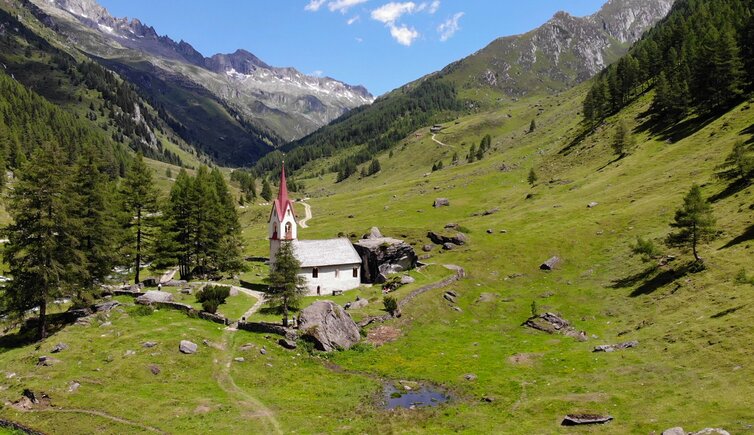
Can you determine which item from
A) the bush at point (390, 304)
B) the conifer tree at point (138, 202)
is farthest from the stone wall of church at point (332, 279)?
the conifer tree at point (138, 202)

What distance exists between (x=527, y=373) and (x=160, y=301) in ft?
128

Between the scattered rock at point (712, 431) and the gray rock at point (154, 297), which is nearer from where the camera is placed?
the scattered rock at point (712, 431)

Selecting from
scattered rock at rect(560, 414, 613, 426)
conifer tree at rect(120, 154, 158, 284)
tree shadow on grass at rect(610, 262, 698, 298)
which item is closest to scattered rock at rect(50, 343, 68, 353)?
conifer tree at rect(120, 154, 158, 284)

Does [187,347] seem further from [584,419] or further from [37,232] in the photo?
[584,419]

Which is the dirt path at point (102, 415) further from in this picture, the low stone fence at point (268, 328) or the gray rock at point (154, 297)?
the gray rock at point (154, 297)

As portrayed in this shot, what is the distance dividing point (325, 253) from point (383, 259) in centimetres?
997

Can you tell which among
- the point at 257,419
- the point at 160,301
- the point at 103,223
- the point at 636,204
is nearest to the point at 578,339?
the point at 257,419

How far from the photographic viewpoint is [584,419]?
31.8 metres

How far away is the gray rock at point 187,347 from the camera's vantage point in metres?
43.2

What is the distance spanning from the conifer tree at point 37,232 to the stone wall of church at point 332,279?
30.8 metres

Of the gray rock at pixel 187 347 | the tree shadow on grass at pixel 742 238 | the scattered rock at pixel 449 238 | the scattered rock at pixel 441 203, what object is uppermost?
the scattered rock at pixel 441 203

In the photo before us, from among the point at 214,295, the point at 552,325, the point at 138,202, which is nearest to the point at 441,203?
the point at 552,325

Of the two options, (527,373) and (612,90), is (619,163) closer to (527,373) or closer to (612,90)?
(612,90)

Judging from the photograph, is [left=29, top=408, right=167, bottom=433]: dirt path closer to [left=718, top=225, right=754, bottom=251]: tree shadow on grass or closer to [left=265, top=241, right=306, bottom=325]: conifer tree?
[left=265, top=241, right=306, bottom=325]: conifer tree
